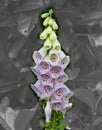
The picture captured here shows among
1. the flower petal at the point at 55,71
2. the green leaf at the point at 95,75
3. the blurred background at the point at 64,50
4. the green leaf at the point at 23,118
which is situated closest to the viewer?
the flower petal at the point at 55,71

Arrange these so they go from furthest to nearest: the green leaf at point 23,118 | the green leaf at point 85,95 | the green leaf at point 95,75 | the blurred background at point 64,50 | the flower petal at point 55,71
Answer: the green leaf at point 95,75 < the blurred background at point 64,50 < the green leaf at point 85,95 < the green leaf at point 23,118 < the flower petal at point 55,71

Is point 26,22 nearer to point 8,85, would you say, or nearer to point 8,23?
point 8,23

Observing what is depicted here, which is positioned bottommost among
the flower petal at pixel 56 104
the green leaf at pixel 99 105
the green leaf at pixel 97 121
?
the green leaf at pixel 97 121

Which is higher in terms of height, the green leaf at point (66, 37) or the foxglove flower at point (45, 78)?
the foxglove flower at point (45, 78)

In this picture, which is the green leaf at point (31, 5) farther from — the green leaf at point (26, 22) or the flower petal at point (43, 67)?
the flower petal at point (43, 67)

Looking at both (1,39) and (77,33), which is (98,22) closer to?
(77,33)

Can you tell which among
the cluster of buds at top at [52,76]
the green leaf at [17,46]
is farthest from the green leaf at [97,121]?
the cluster of buds at top at [52,76]
